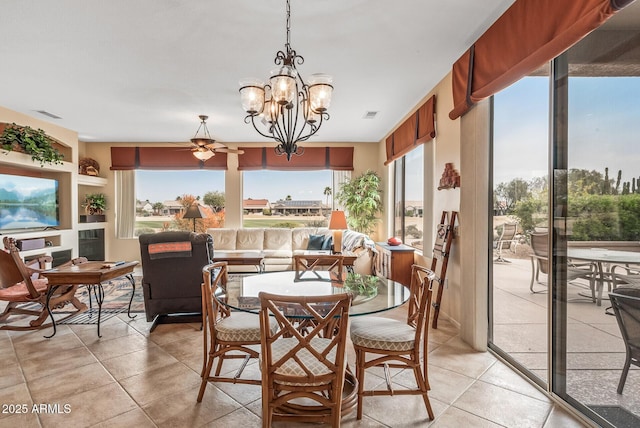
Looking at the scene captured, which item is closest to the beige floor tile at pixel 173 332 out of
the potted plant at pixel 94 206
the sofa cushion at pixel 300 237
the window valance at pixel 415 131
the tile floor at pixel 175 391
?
the tile floor at pixel 175 391

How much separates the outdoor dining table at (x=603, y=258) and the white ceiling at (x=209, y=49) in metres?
1.80

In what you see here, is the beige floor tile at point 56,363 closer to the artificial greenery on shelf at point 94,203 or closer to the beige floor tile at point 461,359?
the beige floor tile at point 461,359

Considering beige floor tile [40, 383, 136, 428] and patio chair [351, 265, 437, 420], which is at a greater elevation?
patio chair [351, 265, 437, 420]

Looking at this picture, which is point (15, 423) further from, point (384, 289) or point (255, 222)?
point (255, 222)

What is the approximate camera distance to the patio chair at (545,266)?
186 cm

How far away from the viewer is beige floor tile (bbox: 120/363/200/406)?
218 cm

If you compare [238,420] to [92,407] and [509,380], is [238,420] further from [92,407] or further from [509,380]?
[509,380]

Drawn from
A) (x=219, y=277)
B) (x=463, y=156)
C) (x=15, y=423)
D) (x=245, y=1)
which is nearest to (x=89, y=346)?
(x=15, y=423)

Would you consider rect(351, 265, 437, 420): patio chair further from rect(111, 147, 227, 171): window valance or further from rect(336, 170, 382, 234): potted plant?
rect(111, 147, 227, 171): window valance

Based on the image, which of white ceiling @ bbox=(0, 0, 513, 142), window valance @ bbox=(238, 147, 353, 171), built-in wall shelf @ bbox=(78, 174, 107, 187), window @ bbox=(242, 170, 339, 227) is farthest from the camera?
window @ bbox=(242, 170, 339, 227)

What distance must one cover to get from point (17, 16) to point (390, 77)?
3365 millimetres

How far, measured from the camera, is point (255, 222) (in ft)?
23.9

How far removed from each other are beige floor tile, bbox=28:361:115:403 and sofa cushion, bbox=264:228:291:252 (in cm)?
409

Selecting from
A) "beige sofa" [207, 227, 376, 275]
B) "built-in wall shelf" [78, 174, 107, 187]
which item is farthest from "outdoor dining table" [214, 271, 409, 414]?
"built-in wall shelf" [78, 174, 107, 187]
